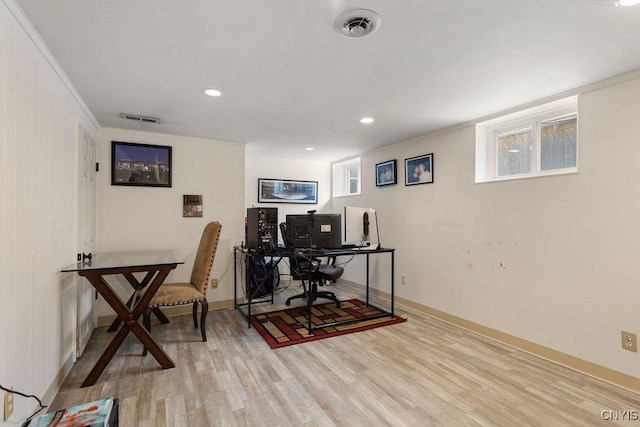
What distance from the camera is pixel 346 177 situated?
540cm

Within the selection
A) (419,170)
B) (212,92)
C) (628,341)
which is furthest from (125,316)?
(628,341)

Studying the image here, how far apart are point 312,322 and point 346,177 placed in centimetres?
285

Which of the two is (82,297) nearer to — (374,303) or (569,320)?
(374,303)

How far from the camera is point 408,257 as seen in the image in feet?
12.7

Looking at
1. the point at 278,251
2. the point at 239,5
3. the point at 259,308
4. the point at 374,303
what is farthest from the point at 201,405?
the point at 374,303

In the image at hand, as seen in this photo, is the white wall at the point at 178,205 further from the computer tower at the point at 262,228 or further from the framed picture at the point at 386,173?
the framed picture at the point at 386,173

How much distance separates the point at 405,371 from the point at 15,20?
3138mm

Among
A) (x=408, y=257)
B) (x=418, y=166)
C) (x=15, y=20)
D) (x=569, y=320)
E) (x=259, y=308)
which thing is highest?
(x=15, y=20)

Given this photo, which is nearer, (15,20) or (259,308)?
(15,20)

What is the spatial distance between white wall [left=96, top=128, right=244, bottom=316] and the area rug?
86 cm

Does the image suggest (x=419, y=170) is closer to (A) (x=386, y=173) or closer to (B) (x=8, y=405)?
(A) (x=386, y=173)

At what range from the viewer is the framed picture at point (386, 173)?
4090 mm

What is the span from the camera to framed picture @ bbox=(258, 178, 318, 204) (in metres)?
4.96

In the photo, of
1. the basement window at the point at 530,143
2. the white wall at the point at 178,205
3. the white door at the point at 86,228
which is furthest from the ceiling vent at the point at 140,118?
the basement window at the point at 530,143
